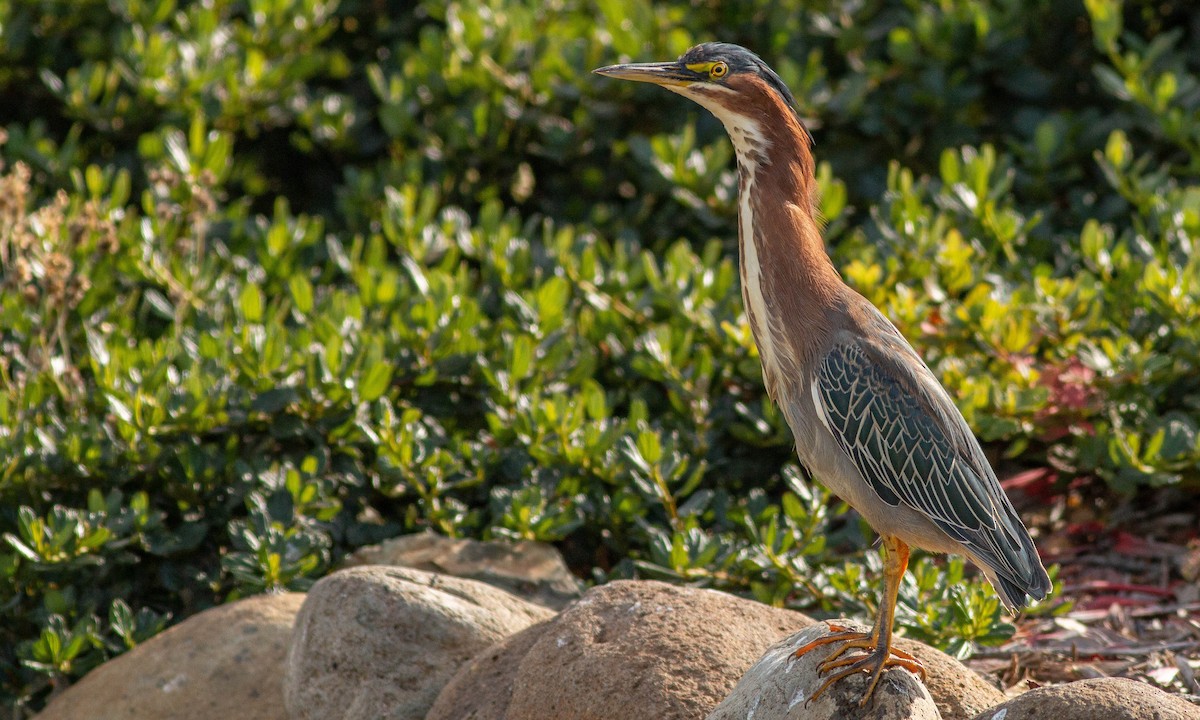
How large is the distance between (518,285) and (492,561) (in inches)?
60.0

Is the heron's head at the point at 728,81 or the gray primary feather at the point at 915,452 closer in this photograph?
the gray primary feather at the point at 915,452

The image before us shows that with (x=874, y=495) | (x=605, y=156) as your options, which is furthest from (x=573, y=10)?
(x=874, y=495)

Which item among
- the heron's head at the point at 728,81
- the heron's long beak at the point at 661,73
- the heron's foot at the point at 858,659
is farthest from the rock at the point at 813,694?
the heron's long beak at the point at 661,73

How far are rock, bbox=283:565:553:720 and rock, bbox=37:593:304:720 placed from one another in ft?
0.76

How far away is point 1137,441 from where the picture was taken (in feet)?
15.9

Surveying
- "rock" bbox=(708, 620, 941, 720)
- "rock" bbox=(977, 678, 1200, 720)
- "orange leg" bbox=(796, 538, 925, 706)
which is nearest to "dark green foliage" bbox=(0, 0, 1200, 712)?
"orange leg" bbox=(796, 538, 925, 706)

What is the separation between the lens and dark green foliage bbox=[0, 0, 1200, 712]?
4.88 meters

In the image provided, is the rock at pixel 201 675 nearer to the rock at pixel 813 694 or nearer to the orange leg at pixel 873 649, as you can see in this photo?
the rock at pixel 813 694

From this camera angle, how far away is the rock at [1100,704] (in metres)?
3.15

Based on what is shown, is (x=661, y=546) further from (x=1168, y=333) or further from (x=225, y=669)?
(x=1168, y=333)

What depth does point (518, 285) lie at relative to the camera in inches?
235

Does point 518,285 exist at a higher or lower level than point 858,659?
lower

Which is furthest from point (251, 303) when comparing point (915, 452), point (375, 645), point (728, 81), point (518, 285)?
point (915, 452)

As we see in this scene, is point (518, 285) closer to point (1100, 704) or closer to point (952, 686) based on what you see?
point (952, 686)
